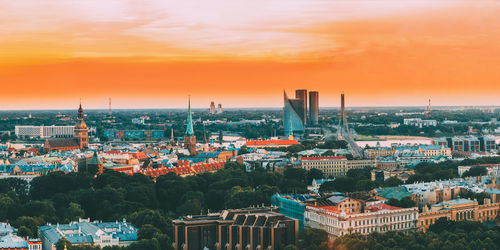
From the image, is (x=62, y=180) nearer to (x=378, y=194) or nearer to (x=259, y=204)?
(x=259, y=204)

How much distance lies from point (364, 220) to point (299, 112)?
134480mm

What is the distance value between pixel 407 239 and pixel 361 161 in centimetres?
4135

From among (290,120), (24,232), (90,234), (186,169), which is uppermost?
(290,120)

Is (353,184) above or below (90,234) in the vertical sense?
above

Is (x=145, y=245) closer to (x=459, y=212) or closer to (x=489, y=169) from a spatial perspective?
(x=459, y=212)

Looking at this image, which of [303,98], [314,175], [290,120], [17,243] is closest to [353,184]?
[314,175]

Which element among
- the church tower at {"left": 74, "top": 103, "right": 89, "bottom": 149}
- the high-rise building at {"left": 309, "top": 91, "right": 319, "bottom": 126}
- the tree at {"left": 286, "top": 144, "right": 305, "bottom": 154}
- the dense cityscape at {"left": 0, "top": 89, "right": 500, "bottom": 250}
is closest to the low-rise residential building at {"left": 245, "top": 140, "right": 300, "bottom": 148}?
the tree at {"left": 286, "top": 144, "right": 305, "bottom": 154}

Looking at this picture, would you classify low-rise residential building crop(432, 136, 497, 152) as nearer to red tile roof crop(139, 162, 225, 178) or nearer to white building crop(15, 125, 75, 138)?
red tile roof crop(139, 162, 225, 178)

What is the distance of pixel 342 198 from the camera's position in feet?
134

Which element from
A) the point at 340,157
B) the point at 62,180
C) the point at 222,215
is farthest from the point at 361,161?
the point at 222,215

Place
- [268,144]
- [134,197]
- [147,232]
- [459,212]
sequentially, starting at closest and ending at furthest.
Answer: [147,232] < [459,212] < [134,197] < [268,144]

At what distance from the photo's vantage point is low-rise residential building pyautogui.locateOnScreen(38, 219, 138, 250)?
36.7 m

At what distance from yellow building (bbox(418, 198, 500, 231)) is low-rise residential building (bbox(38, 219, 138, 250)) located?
573 inches

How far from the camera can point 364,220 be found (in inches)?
1503
